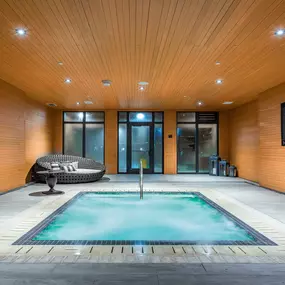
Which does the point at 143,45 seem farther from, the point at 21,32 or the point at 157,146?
the point at 157,146

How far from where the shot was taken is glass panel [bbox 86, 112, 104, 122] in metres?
11.8

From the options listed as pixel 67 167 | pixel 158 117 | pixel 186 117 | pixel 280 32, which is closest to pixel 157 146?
pixel 158 117

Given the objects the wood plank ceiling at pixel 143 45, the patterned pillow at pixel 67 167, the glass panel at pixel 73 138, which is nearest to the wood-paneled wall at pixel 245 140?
the wood plank ceiling at pixel 143 45

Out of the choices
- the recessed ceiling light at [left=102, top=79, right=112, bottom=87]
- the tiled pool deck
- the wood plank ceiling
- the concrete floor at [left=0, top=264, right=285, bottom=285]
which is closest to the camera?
the concrete floor at [left=0, top=264, right=285, bottom=285]

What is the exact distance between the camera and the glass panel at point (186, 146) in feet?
38.9

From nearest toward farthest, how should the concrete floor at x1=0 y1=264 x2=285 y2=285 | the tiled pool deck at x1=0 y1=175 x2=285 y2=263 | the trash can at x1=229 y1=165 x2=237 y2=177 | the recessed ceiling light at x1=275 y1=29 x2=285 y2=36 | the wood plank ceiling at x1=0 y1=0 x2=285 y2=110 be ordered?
the concrete floor at x1=0 y1=264 x2=285 y2=285
the tiled pool deck at x1=0 y1=175 x2=285 y2=263
the wood plank ceiling at x1=0 y1=0 x2=285 y2=110
the recessed ceiling light at x1=275 y1=29 x2=285 y2=36
the trash can at x1=229 y1=165 x2=237 y2=177

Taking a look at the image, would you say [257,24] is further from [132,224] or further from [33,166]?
[33,166]

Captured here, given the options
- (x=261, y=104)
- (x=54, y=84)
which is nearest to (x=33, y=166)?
(x=54, y=84)

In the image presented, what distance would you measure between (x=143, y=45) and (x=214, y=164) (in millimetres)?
7828

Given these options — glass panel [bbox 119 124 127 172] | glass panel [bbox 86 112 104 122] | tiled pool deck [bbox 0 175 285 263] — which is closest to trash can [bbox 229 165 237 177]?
glass panel [bbox 119 124 127 172]

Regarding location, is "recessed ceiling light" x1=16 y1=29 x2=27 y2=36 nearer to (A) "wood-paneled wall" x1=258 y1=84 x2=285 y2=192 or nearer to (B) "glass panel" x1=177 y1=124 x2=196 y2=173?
(A) "wood-paneled wall" x1=258 y1=84 x2=285 y2=192

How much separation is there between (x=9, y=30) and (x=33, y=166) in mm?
5979

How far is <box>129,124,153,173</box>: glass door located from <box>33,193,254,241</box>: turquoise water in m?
4.99

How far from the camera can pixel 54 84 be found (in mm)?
6895
